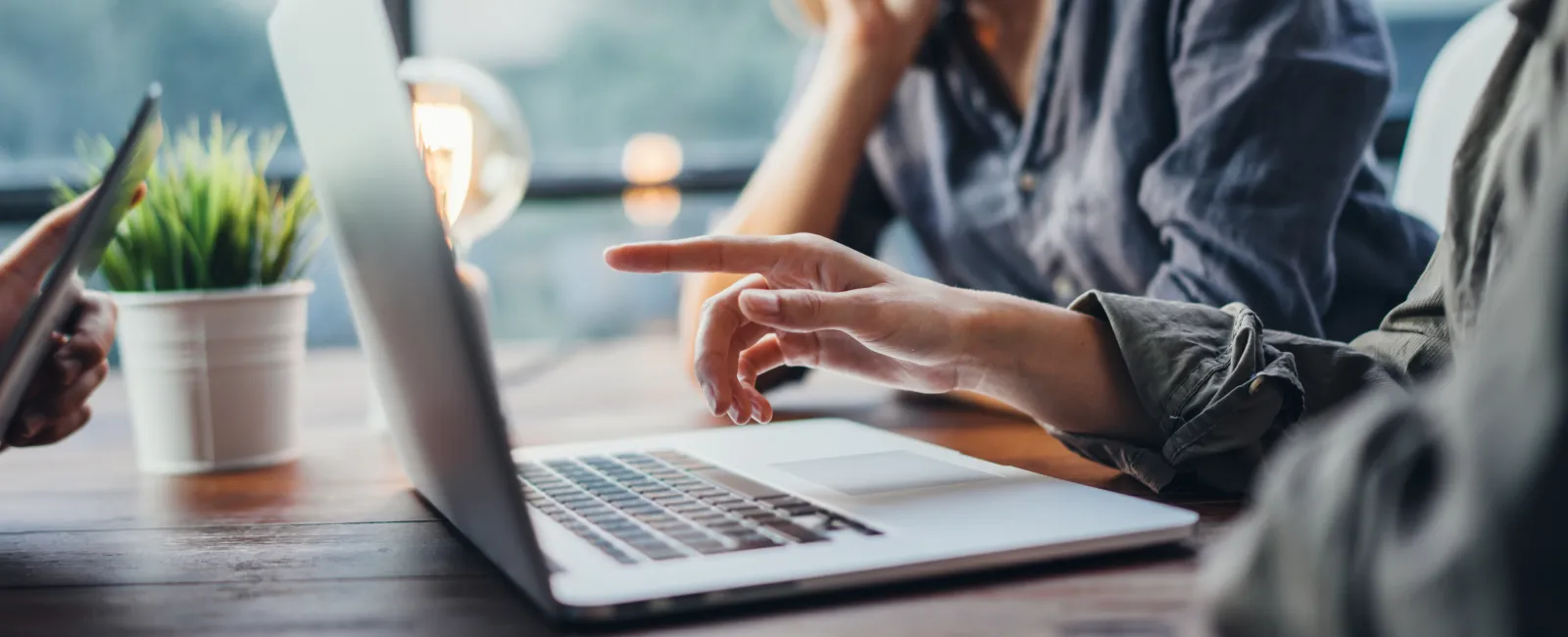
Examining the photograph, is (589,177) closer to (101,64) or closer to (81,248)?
(101,64)

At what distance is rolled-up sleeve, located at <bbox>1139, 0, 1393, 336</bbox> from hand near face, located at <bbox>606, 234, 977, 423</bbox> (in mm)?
292

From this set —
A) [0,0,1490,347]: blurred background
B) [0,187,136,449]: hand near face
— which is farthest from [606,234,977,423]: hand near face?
[0,0,1490,347]: blurred background

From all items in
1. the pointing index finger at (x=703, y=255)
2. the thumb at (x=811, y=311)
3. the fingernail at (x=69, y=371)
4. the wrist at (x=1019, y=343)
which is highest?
the pointing index finger at (x=703, y=255)

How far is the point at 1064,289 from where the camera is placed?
1114mm

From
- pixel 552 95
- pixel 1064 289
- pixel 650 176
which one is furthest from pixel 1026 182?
pixel 552 95

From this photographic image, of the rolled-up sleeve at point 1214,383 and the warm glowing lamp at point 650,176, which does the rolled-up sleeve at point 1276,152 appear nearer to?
the rolled-up sleeve at point 1214,383

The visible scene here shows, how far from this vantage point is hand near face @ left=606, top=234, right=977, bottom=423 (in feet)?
2.04

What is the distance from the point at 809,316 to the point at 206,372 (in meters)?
0.48

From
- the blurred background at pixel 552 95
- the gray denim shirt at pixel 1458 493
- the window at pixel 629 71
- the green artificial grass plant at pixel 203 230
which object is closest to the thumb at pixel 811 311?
the gray denim shirt at pixel 1458 493

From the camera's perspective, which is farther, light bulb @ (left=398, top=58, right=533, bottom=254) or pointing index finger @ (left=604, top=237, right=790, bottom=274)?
light bulb @ (left=398, top=58, right=533, bottom=254)

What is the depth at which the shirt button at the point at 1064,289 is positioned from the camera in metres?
1.11

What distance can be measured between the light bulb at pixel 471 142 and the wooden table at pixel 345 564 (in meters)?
0.26

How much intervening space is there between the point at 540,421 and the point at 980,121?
1.92 ft

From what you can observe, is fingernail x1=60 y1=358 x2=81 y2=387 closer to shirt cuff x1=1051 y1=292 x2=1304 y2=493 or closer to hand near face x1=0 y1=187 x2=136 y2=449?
hand near face x1=0 y1=187 x2=136 y2=449
